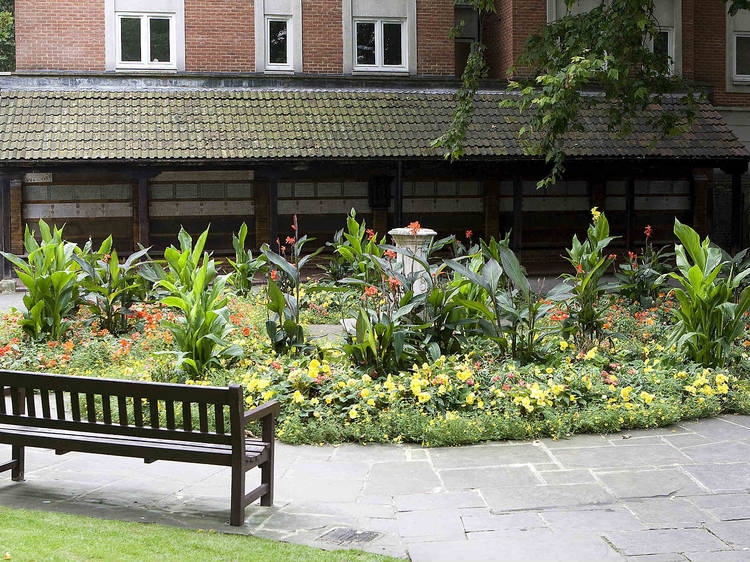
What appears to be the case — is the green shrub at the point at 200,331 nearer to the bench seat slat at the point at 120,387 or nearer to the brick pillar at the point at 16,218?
the bench seat slat at the point at 120,387

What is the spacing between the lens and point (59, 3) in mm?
19234

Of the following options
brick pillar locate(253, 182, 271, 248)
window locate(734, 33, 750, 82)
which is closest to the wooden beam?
brick pillar locate(253, 182, 271, 248)

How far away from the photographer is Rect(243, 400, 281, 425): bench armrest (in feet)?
16.1

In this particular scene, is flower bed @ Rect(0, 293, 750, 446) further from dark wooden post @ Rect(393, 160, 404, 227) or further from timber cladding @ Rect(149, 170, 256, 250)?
timber cladding @ Rect(149, 170, 256, 250)

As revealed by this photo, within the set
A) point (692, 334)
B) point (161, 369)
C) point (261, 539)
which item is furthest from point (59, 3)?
point (261, 539)

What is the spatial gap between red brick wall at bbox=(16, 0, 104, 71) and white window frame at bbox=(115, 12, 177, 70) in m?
0.39

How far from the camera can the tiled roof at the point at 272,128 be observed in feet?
56.9

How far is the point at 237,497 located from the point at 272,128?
14.3 metres

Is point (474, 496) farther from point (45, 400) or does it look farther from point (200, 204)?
point (200, 204)

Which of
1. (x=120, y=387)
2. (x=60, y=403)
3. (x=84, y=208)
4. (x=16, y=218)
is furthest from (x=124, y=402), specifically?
(x=84, y=208)

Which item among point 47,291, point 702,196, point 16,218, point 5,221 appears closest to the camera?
point 47,291

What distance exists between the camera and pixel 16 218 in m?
18.6

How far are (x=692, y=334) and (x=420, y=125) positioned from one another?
11.7m

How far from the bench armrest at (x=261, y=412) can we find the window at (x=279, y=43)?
53.2 feet
